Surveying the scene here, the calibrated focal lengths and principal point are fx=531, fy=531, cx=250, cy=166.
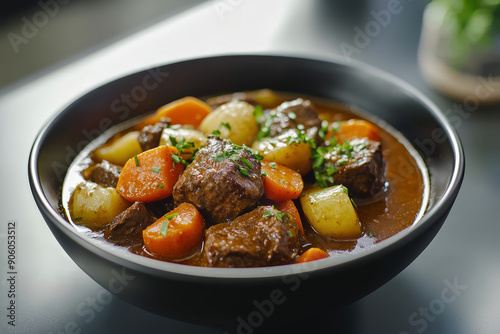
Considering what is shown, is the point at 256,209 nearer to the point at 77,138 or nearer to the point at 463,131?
the point at 77,138

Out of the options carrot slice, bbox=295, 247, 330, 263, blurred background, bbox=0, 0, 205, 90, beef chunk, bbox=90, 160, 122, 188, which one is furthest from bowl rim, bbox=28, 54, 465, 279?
blurred background, bbox=0, 0, 205, 90

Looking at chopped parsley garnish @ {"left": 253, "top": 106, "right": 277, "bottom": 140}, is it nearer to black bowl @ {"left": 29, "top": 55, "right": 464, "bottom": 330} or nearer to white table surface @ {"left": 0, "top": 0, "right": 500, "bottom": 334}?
black bowl @ {"left": 29, "top": 55, "right": 464, "bottom": 330}

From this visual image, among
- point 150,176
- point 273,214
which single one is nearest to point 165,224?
point 150,176

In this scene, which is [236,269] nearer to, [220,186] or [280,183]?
[220,186]

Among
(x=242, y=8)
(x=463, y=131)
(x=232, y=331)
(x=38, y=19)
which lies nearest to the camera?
(x=232, y=331)

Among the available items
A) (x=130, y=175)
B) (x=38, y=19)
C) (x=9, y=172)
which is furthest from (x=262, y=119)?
(x=38, y=19)
